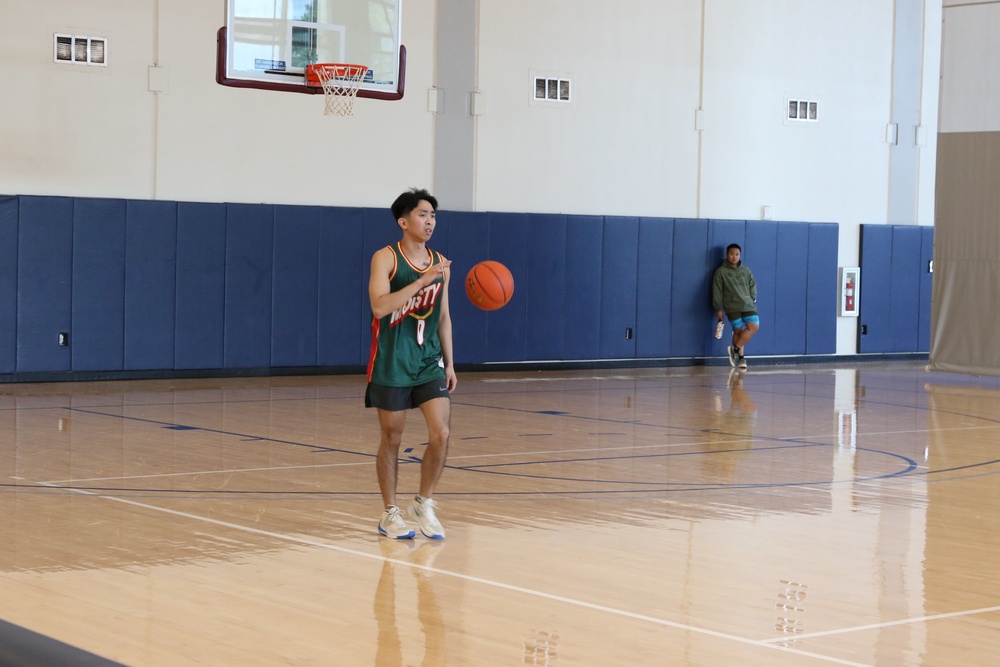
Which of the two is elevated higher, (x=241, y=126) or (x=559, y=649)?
(x=241, y=126)

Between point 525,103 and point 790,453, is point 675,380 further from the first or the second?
point 790,453

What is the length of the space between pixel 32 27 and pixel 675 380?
8.66 meters

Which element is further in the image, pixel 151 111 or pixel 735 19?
pixel 735 19

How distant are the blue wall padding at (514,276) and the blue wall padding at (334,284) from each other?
0.02m

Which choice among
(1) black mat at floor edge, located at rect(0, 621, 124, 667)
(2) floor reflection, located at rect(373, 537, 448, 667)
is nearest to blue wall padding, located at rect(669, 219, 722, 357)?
(2) floor reflection, located at rect(373, 537, 448, 667)

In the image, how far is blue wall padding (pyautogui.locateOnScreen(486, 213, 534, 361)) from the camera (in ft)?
59.2

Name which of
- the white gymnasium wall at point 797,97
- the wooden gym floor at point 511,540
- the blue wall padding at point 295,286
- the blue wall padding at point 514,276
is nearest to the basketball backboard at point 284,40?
the blue wall padding at point 295,286

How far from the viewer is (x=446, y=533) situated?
6.96 m

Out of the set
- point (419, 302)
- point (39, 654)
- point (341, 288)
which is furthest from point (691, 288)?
point (39, 654)

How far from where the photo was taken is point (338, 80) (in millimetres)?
14047

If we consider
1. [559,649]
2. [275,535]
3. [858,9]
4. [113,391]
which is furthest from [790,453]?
[858,9]

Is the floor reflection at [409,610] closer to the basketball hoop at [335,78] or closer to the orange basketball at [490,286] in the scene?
the orange basketball at [490,286]

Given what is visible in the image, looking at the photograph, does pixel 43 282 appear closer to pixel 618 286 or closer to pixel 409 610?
pixel 618 286

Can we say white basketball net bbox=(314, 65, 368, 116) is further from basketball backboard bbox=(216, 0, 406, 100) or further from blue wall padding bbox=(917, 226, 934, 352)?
blue wall padding bbox=(917, 226, 934, 352)
